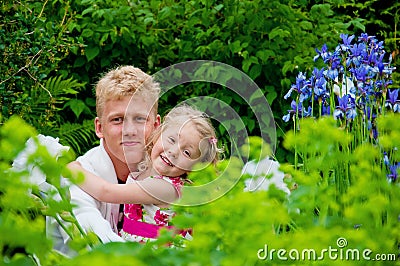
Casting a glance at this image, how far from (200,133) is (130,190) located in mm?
325

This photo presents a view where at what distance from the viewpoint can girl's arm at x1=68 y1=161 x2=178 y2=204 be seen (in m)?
2.35

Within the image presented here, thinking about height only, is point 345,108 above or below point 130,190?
above

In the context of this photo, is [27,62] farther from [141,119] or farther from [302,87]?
[302,87]

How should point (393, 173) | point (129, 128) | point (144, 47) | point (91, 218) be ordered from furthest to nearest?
point (144, 47) → point (129, 128) → point (91, 218) → point (393, 173)

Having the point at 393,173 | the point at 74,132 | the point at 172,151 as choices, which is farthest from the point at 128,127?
the point at 74,132

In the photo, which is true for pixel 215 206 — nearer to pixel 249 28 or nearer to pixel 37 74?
pixel 37 74

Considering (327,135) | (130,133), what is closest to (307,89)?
(130,133)

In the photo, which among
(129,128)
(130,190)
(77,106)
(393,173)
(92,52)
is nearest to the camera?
(393,173)

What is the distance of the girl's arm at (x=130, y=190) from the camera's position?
92.7 inches

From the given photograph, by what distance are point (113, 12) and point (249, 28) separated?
2.80ft

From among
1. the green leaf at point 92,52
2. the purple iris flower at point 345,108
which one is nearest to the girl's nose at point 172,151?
the purple iris flower at point 345,108

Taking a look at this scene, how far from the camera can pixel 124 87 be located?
2674mm

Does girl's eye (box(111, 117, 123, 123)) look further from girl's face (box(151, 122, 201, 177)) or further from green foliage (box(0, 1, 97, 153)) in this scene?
green foliage (box(0, 1, 97, 153))

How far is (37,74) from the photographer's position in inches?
137
